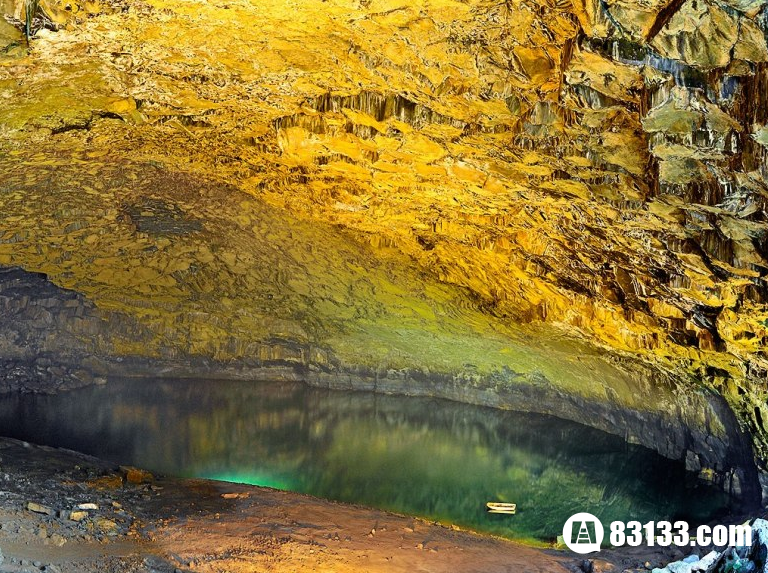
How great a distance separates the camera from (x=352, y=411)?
53.0ft

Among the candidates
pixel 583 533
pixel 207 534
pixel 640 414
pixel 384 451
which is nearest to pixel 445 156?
pixel 207 534

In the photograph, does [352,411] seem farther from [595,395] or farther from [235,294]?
[595,395]

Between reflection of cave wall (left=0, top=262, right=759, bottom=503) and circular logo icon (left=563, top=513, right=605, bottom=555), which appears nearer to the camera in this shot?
circular logo icon (left=563, top=513, right=605, bottom=555)

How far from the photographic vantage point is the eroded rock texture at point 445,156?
441 cm

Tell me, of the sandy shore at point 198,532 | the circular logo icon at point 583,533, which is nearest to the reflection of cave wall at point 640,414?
the circular logo icon at point 583,533

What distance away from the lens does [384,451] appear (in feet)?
40.6

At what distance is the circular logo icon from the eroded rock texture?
2.55m

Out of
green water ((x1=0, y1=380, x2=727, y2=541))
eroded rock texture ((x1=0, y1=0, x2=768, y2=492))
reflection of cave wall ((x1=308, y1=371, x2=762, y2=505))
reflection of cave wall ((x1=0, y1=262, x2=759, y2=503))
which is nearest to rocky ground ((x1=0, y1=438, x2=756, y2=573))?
green water ((x1=0, y1=380, x2=727, y2=541))

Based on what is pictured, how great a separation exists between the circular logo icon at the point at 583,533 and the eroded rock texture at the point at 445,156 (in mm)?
2545

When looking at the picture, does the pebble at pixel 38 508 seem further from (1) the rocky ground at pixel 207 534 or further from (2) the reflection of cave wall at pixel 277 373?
(2) the reflection of cave wall at pixel 277 373

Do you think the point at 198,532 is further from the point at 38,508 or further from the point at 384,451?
the point at 384,451

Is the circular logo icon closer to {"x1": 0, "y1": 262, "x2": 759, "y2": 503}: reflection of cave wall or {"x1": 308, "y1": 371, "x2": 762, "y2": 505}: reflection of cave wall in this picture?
{"x1": 308, "y1": 371, "x2": 762, "y2": 505}: reflection of cave wall

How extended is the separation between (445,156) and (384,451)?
7.07 meters

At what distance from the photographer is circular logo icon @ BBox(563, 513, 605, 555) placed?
7488mm
